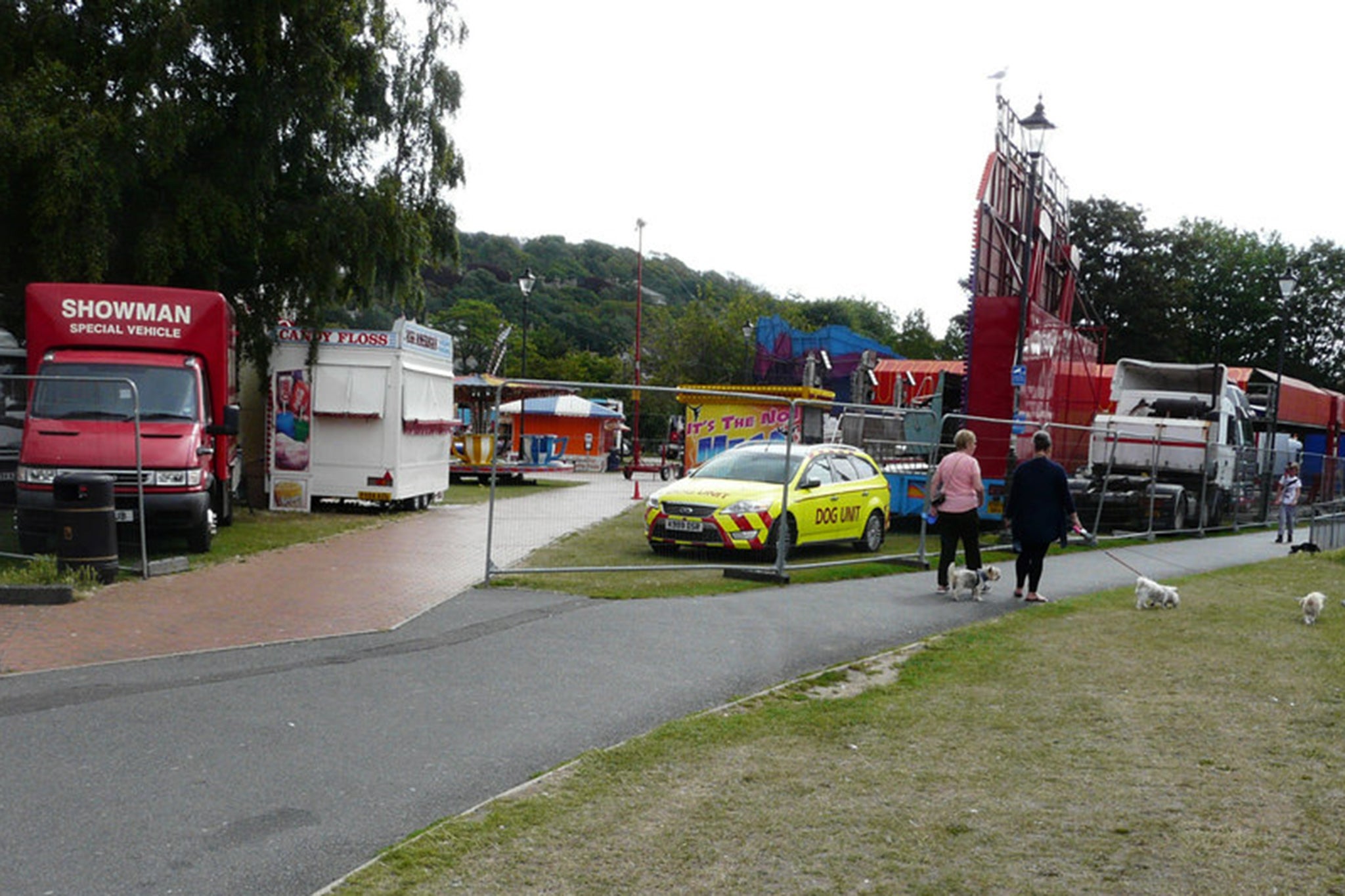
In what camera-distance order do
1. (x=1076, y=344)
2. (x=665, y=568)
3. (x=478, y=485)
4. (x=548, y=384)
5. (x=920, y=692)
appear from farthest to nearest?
1. (x=478, y=485)
2. (x=1076, y=344)
3. (x=665, y=568)
4. (x=548, y=384)
5. (x=920, y=692)

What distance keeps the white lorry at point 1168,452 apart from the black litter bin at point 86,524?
1429cm

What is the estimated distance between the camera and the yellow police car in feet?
45.3

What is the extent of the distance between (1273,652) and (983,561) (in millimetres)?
6726

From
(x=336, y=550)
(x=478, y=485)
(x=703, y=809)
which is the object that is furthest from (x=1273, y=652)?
(x=478, y=485)

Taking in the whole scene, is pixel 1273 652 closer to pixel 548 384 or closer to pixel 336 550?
pixel 548 384

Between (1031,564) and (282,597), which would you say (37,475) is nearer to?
(282,597)

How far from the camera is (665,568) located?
12.6 meters

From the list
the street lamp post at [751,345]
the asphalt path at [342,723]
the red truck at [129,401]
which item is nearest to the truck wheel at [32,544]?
the red truck at [129,401]

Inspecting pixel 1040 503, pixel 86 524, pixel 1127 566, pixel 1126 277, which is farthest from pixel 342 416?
pixel 1126 277

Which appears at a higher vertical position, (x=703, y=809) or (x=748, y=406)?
(x=748, y=406)

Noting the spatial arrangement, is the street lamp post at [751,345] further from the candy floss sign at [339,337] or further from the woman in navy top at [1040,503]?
the woman in navy top at [1040,503]

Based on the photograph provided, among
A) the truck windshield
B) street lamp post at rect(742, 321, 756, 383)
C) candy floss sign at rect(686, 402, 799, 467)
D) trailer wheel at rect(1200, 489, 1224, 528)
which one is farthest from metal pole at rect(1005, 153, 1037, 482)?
street lamp post at rect(742, 321, 756, 383)

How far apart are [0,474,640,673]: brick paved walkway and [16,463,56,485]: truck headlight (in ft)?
6.11

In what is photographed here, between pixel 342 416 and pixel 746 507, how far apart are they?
9629mm
